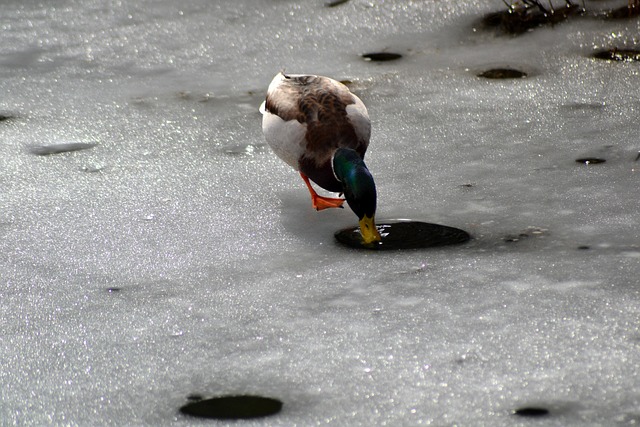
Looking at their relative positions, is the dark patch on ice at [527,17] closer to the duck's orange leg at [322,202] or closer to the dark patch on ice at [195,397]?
the duck's orange leg at [322,202]

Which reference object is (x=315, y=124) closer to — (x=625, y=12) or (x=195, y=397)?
(x=195, y=397)

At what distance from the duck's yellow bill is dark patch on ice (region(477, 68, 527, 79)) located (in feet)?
6.70

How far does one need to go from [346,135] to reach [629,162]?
1.15 metres

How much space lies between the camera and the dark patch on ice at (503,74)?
197 inches

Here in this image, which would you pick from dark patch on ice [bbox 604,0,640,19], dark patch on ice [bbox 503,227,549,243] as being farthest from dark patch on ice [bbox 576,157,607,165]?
dark patch on ice [bbox 604,0,640,19]

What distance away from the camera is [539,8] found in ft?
18.8

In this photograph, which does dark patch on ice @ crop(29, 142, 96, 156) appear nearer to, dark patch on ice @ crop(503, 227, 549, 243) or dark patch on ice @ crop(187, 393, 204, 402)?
dark patch on ice @ crop(503, 227, 549, 243)

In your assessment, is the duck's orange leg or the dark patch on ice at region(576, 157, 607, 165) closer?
the duck's orange leg

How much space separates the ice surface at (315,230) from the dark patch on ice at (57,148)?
5 cm

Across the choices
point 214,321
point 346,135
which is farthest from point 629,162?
point 214,321

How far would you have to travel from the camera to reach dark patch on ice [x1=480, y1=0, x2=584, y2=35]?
567 centimetres

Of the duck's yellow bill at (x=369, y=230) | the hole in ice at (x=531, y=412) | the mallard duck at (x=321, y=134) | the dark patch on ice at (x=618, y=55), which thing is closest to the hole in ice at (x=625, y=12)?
the dark patch on ice at (x=618, y=55)

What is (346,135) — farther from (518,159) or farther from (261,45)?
(261,45)

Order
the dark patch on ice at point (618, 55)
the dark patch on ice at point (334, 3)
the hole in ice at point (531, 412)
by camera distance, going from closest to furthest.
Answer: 1. the hole in ice at point (531, 412)
2. the dark patch on ice at point (618, 55)
3. the dark patch on ice at point (334, 3)
